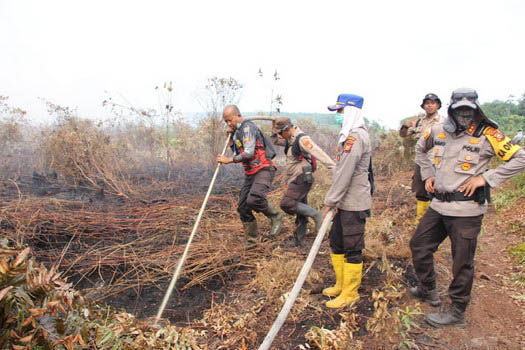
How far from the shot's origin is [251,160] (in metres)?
4.49

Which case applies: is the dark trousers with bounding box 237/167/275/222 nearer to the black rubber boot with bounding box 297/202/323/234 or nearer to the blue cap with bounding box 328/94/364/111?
the black rubber boot with bounding box 297/202/323/234

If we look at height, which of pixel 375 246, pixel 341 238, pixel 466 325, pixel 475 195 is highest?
pixel 475 195

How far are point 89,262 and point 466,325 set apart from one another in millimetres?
3897

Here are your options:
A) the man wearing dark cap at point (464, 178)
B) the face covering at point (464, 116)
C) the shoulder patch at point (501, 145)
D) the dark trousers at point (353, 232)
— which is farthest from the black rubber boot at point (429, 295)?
the face covering at point (464, 116)

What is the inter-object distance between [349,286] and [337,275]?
0.66 feet

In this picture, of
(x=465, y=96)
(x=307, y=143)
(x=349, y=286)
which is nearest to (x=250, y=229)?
(x=307, y=143)

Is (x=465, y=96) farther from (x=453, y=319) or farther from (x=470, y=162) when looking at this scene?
(x=453, y=319)

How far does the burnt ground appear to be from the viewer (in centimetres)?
261

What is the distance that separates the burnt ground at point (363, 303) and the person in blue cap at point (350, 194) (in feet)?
1.06

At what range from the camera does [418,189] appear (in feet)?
14.9

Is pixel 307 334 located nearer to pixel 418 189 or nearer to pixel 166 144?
pixel 418 189

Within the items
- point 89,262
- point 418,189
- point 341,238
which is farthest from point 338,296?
point 89,262

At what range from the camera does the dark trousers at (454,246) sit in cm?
256

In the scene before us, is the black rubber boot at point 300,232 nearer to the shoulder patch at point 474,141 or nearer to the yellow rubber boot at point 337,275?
the yellow rubber boot at point 337,275
